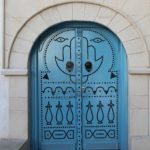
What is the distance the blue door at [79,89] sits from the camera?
630 centimetres

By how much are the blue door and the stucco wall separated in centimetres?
24

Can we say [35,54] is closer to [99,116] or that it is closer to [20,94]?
[20,94]

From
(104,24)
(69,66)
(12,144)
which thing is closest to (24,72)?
(69,66)

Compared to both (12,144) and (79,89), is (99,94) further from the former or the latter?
(12,144)

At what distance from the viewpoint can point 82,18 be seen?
6.08 metres

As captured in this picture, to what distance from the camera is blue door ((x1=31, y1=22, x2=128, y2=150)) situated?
630 centimetres

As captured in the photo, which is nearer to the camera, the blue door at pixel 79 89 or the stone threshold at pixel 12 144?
the stone threshold at pixel 12 144

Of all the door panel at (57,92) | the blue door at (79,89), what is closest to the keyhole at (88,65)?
the blue door at (79,89)

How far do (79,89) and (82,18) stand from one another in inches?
39.4

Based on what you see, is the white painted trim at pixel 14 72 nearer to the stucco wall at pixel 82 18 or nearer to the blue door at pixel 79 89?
the stucco wall at pixel 82 18

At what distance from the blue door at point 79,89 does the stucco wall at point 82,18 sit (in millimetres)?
237

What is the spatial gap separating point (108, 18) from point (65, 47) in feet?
2.43

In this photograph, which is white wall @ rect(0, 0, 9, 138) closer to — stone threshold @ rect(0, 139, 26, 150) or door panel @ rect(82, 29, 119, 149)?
stone threshold @ rect(0, 139, 26, 150)

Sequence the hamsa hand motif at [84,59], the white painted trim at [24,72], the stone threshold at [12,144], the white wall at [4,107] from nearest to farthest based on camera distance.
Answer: the stone threshold at [12,144]
the white painted trim at [24,72]
the white wall at [4,107]
the hamsa hand motif at [84,59]
